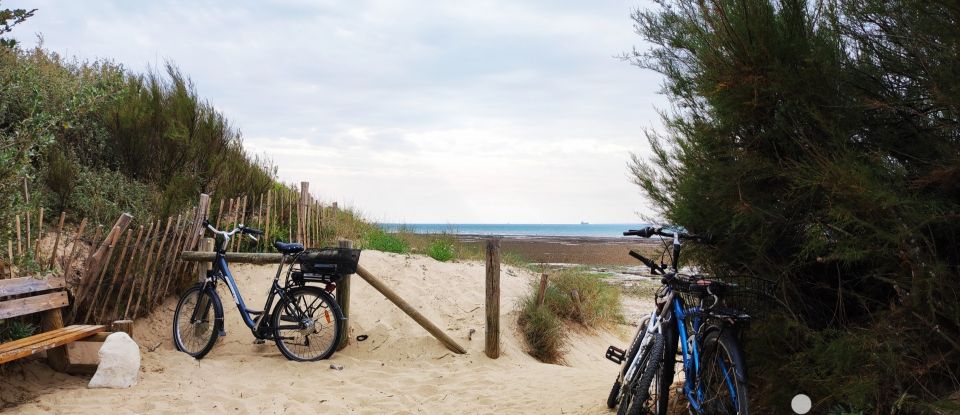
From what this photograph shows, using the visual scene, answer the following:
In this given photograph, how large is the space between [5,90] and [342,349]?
446 cm

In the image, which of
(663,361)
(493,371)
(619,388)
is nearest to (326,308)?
(493,371)

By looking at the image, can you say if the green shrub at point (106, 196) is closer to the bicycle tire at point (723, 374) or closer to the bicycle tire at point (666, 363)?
the bicycle tire at point (666, 363)

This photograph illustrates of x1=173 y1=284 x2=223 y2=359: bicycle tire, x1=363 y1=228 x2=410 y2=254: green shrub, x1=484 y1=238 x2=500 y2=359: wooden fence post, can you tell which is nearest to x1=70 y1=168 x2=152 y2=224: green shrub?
x1=173 y1=284 x2=223 y2=359: bicycle tire

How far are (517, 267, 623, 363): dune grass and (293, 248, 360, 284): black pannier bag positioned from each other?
2804 millimetres

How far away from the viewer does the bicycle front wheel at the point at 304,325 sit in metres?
7.50

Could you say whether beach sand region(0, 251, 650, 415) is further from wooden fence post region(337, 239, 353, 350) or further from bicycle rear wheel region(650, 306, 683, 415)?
bicycle rear wheel region(650, 306, 683, 415)

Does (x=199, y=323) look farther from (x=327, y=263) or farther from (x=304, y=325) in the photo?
(x=327, y=263)

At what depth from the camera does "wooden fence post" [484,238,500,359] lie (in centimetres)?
781

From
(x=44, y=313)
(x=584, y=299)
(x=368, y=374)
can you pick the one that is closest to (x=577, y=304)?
(x=584, y=299)

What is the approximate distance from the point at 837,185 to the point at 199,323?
6.75 meters

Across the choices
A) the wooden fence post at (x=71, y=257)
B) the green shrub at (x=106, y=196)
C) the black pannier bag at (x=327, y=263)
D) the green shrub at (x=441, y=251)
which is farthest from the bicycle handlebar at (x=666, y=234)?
the green shrub at (x=441, y=251)

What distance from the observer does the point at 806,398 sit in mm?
3732

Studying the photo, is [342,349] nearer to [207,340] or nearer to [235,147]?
[207,340]

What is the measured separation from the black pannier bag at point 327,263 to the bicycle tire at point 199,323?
978 mm
